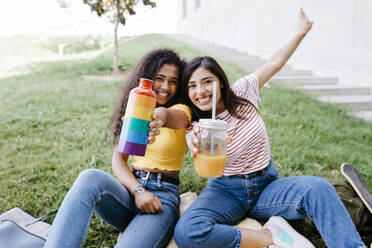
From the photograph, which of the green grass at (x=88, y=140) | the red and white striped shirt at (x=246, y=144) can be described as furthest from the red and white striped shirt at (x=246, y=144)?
the green grass at (x=88, y=140)

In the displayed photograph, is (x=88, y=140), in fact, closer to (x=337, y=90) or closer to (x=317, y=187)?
(x=317, y=187)

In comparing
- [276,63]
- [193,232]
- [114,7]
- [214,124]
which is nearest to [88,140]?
[193,232]

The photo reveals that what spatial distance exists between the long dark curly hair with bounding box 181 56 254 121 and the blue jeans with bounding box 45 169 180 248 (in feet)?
1.94

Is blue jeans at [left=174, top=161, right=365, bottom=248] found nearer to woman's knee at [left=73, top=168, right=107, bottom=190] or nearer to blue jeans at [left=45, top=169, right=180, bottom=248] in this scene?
blue jeans at [left=45, top=169, right=180, bottom=248]

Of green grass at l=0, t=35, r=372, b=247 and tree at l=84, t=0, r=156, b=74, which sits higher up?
tree at l=84, t=0, r=156, b=74

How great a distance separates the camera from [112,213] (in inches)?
76.7

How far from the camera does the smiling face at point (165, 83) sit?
7.19 feet

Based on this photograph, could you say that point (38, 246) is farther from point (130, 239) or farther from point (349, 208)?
point (349, 208)

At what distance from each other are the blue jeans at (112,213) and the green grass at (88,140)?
47 centimetres

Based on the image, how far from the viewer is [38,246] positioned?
1.98 m

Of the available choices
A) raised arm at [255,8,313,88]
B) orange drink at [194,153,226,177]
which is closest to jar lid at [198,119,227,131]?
orange drink at [194,153,226,177]

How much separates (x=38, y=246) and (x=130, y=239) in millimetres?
767

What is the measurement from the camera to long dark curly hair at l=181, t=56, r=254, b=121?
204 cm

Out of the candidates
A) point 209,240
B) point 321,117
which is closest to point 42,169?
point 209,240
